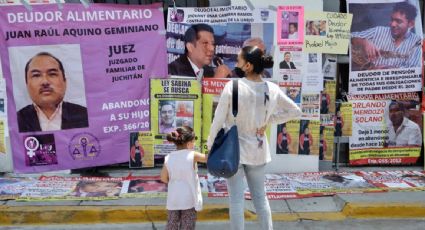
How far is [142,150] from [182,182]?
2.91 metres

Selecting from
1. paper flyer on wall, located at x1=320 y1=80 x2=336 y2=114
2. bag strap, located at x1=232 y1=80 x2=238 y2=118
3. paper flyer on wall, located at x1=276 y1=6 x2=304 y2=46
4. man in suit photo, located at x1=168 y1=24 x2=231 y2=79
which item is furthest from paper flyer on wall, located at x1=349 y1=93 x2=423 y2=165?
bag strap, located at x1=232 y1=80 x2=238 y2=118

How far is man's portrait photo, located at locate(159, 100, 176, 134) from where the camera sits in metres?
7.33

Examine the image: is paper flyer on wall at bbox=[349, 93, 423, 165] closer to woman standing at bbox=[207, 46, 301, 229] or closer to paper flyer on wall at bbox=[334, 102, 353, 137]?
paper flyer on wall at bbox=[334, 102, 353, 137]

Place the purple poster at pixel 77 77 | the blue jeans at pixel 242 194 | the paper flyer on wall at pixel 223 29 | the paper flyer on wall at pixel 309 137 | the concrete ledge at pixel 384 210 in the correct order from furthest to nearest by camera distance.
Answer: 1. the paper flyer on wall at pixel 309 137
2. the paper flyer on wall at pixel 223 29
3. the purple poster at pixel 77 77
4. the concrete ledge at pixel 384 210
5. the blue jeans at pixel 242 194

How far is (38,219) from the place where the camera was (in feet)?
19.6

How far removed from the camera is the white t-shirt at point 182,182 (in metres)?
4.56

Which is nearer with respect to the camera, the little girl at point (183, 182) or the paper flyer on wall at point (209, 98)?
the little girl at point (183, 182)

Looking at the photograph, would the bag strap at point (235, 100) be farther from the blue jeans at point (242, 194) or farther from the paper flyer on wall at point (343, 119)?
the paper flyer on wall at point (343, 119)

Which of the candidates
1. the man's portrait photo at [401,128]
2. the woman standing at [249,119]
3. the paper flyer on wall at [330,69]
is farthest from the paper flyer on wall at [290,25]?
the woman standing at [249,119]

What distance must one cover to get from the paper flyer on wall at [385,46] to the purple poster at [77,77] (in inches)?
99.7

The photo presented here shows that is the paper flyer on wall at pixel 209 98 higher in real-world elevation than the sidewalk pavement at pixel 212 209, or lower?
higher

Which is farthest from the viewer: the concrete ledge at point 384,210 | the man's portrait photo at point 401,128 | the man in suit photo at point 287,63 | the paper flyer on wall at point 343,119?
the man's portrait photo at point 401,128

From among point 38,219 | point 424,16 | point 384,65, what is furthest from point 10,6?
point 424,16

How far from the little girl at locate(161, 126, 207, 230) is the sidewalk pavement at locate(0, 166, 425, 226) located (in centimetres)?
148
